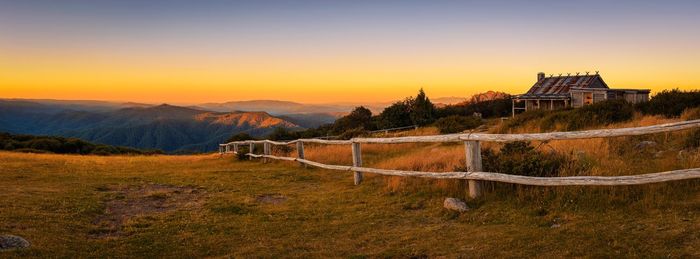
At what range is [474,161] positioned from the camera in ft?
27.4

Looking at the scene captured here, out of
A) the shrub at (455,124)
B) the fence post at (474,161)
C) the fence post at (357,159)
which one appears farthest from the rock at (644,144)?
the shrub at (455,124)

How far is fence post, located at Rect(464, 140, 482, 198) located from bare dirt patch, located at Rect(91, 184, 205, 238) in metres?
5.69

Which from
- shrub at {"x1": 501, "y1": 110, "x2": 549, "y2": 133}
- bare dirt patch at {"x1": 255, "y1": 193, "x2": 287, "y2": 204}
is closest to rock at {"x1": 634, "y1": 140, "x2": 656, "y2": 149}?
bare dirt patch at {"x1": 255, "y1": 193, "x2": 287, "y2": 204}

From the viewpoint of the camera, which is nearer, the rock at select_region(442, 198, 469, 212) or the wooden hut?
the rock at select_region(442, 198, 469, 212)

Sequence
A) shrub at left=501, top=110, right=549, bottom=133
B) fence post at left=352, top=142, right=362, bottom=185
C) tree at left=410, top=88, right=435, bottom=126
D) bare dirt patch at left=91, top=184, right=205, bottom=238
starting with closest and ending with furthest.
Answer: bare dirt patch at left=91, top=184, right=205, bottom=238 < fence post at left=352, top=142, right=362, bottom=185 < shrub at left=501, top=110, right=549, bottom=133 < tree at left=410, top=88, right=435, bottom=126

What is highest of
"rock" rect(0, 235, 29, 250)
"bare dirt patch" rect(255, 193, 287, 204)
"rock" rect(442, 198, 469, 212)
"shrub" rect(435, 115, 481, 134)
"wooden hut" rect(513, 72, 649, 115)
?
"wooden hut" rect(513, 72, 649, 115)

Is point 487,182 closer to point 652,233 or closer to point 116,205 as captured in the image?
point 652,233

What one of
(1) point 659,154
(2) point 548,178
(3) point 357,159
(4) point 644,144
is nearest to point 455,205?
(2) point 548,178

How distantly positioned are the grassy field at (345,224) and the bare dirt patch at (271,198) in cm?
2

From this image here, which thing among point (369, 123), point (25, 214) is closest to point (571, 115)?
point (25, 214)

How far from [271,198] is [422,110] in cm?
4904

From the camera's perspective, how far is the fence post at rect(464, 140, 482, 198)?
27.3 ft

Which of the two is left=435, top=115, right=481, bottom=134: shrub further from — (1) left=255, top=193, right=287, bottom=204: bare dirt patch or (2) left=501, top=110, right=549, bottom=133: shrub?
(1) left=255, top=193, right=287, bottom=204: bare dirt patch

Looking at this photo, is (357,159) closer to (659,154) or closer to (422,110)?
(659,154)
